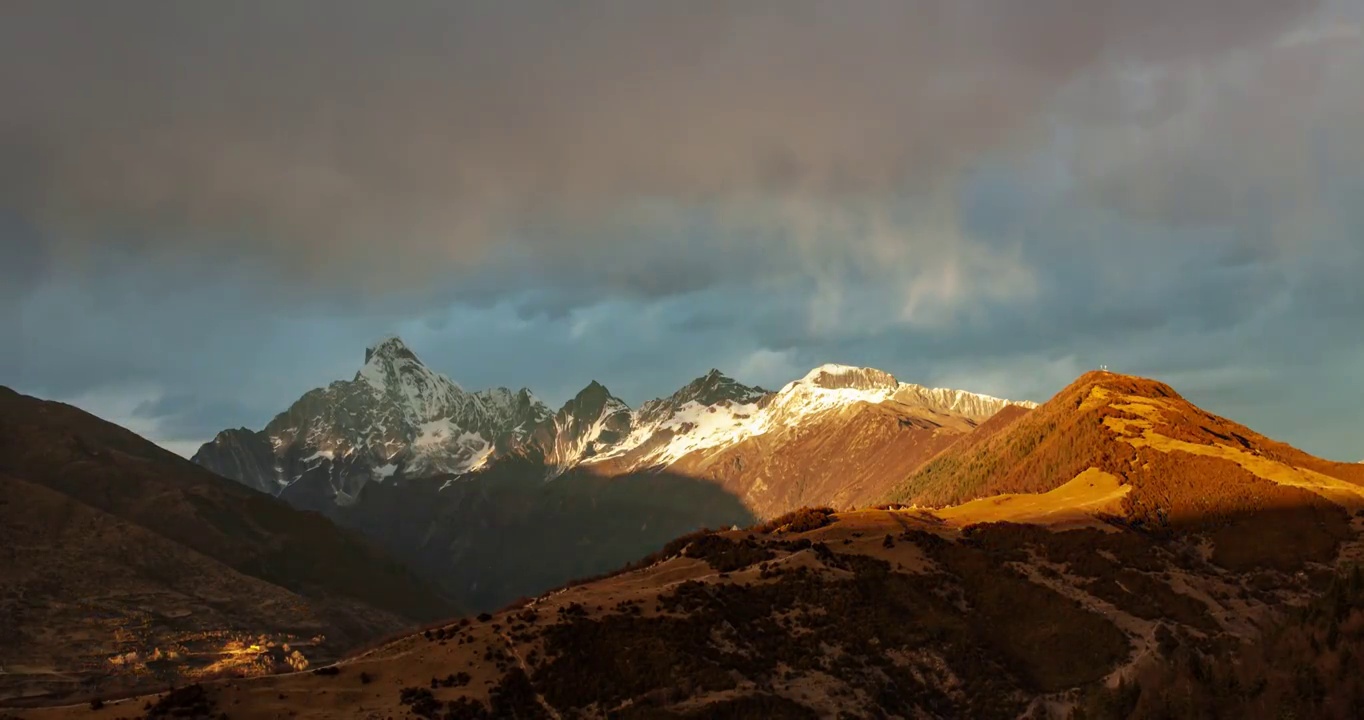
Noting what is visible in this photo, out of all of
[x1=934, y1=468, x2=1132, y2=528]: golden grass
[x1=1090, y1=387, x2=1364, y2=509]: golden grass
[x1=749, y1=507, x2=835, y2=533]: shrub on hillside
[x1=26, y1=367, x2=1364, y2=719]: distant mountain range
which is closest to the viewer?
[x1=26, y1=367, x2=1364, y2=719]: distant mountain range

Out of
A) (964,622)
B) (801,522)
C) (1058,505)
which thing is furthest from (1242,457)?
(964,622)

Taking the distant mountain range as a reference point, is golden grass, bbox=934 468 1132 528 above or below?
above

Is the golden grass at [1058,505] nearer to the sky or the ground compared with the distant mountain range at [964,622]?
nearer to the sky

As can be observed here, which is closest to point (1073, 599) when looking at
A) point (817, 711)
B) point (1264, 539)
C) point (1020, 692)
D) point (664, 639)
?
point (1020, 692)

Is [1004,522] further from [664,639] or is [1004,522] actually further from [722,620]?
[664,639]

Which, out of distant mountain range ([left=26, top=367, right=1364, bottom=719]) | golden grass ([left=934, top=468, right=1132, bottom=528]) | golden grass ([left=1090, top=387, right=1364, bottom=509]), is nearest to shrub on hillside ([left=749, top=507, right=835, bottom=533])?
distant mountain range ([left=26, top=367, right=1364, bottom=719])

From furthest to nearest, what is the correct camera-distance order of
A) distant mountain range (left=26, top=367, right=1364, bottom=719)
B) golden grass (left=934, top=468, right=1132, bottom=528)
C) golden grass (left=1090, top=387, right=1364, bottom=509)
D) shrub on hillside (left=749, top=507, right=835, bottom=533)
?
golden grass (left=1090, top=387, right=1364, bottom=509) → shrub on hillside (left=749, top=507, right=835, bottom=533) → golden grass (left=934, top=468, right=1132, bottom=528) → distant mountain range (left=26, top=367, right=1364, bottom=719)

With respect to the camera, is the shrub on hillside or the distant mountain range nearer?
the distant mountain range

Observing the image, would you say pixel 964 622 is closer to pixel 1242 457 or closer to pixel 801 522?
pixel 801 522

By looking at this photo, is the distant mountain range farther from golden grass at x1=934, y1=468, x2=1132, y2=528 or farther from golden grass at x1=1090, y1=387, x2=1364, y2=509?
golden grass at x1=1090, y1=387, x2=1364, y2=509

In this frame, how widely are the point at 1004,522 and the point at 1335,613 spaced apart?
111 meters

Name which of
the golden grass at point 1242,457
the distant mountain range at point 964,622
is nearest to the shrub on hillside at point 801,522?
the distant mountain range at point 964,622

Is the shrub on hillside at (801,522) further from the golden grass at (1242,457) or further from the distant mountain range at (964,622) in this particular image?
the golden grass at (1242,457)

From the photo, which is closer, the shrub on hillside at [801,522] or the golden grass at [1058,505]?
the golden grass at [1058,505]
